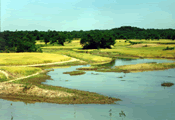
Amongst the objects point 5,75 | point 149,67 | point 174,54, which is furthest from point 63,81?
point 174,54

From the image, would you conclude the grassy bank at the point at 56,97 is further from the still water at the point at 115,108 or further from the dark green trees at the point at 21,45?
the dark green trees at the point at 21,45

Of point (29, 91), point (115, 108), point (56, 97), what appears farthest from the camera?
point (29, 91)

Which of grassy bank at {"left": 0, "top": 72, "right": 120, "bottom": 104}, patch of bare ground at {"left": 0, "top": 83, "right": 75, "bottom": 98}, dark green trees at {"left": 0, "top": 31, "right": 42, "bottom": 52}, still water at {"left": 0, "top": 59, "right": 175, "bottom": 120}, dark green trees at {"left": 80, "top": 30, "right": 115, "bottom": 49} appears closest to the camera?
still water at {"left": 0, "top": 59, "right": 175, "bottom": 120}

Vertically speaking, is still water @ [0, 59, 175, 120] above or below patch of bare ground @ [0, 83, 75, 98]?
below

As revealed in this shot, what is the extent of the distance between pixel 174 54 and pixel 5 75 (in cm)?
5849

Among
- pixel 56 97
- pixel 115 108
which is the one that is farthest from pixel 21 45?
pixel 115 108

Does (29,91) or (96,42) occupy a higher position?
(96,42)

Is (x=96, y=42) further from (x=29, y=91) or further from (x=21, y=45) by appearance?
(x=29, y=91)

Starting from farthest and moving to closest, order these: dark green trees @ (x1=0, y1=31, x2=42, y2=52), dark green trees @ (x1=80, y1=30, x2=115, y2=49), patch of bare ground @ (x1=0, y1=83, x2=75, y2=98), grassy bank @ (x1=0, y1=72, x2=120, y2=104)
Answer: dark green trees @ (x1=80, y1=30, x2=115, y2=49) < dark green trees @ (x1=0, y1=31, x2=42, y2=52) < patch of bare ground @ (x1=0, y1=83, x2=75, y2=98) < grassy bank @ (x1=0, y1=72, x2=120, y2=104)

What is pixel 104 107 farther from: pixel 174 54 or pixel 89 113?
pixel 174 54

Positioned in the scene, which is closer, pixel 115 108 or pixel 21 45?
pixel 115 108

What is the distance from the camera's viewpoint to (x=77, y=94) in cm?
2850

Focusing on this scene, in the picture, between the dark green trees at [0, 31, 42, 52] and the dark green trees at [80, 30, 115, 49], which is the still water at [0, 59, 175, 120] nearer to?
the dark green trees at [0, 31, 42, 52]

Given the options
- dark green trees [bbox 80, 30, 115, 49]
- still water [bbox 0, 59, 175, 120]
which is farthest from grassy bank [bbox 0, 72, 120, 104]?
dark green trees [bbox 80, 30, 115, 49]
